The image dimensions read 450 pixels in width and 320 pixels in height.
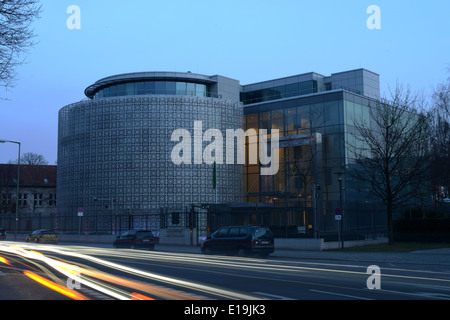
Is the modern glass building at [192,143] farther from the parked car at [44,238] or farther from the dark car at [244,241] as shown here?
the dark car at [244,241]

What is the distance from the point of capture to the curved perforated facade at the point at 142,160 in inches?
2206

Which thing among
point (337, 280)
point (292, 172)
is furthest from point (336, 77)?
→ point (337, 280)

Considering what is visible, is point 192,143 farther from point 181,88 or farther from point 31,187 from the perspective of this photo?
point 31,187

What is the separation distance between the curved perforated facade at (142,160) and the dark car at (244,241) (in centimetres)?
2673

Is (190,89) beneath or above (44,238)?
above

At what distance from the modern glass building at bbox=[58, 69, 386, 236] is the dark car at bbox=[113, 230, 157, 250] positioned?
23.0 ft

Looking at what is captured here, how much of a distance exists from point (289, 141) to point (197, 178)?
1143 centimetres

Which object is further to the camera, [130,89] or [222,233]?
[130,89]

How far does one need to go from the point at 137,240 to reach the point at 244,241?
12.1 meters

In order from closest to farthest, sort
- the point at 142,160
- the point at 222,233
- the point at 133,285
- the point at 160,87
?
1. the point at 133,285
2. the point at 222,233
3. the point at 142,160
4. the point at 160,87

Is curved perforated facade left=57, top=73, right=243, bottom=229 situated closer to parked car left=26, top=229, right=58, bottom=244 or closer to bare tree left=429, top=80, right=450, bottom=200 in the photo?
parked car left=26, top=229, right=58, bottom=244

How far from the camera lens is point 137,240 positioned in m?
35.9

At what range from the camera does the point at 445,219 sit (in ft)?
116

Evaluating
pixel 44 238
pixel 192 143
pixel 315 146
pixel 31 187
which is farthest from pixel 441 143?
pixel 31 187
